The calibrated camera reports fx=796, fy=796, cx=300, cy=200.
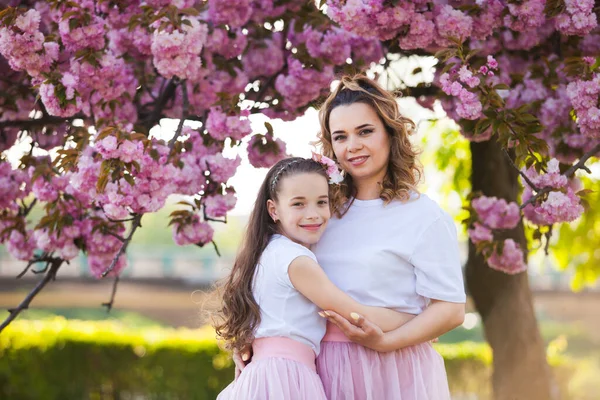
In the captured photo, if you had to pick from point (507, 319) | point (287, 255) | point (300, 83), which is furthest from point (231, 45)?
point (507, 319)

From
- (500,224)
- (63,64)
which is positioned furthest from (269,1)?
(500,224)

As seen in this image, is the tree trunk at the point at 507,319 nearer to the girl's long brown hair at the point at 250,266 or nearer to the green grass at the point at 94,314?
the girl's long brown hair at the point at 250,266

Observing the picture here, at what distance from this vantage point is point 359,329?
7.51ft

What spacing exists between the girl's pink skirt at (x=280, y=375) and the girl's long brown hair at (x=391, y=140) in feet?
1.63

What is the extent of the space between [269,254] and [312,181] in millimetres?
258

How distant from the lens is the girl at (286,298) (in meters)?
2.31

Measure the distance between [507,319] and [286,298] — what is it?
3.38 meters

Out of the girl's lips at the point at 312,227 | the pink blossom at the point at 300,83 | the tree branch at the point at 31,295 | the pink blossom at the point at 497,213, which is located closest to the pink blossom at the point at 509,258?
the pink blossom at the point at 497,213

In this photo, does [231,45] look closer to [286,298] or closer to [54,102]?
[54,102]

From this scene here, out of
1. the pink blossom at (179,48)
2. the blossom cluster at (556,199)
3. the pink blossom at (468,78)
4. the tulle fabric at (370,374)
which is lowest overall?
the tulle fabric at (370,374)

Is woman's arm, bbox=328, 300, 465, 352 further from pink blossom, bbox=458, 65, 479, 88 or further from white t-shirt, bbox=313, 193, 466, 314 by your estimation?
pink blossom, bbox=458, 65, 479, 88

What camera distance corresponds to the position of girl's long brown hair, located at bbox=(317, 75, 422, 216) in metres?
2.58

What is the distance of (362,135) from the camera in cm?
257

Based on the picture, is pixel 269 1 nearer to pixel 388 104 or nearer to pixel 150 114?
pixel 150 114
